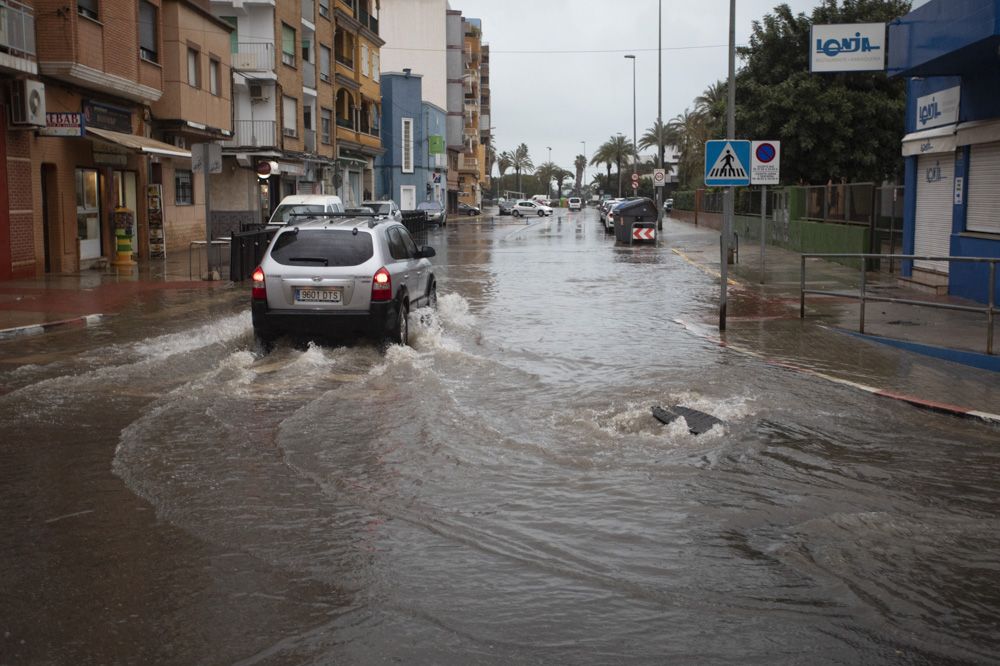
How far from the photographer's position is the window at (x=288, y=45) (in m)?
45.8

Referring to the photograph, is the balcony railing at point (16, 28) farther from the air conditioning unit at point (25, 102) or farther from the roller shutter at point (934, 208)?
the roller shutter at point (934, 208)

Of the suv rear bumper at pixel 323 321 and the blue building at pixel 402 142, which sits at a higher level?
the blue building at pixel 402 142

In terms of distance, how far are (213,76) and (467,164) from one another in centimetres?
7337

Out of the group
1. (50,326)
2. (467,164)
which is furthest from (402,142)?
(50,326)

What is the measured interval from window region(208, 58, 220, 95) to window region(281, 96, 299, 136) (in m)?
10.3

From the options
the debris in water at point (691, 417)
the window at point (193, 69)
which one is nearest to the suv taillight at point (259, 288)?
the debris in water at point (691, 417)

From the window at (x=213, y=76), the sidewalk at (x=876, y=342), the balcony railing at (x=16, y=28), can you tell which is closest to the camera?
the sidewalk at (x=876, y=342)

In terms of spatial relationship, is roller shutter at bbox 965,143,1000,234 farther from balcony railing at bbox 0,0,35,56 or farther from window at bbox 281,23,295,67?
window at bbox 281,23,295,67

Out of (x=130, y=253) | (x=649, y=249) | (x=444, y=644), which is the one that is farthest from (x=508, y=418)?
(x=649, y=249)

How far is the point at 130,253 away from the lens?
1022 inches

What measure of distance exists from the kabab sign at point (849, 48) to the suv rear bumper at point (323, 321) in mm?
15085

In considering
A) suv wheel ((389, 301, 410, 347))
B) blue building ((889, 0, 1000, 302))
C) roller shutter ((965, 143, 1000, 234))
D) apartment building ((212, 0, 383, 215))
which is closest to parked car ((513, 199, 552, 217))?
apartment building ((212, 0, 383, 215))

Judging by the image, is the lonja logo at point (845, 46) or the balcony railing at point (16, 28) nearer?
the balcony railing at point (16, 28)

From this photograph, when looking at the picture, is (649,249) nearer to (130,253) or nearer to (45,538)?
(130,253)
